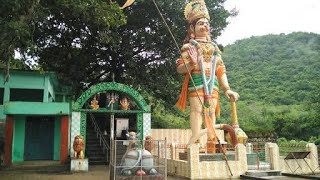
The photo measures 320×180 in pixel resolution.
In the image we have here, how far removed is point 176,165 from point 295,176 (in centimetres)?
427

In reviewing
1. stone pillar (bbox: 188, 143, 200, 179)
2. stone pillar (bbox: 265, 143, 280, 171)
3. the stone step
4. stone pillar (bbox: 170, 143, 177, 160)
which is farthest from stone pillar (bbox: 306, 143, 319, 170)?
stone pillar (bbox: 170, 143, 177, 160)

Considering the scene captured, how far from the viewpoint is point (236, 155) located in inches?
516

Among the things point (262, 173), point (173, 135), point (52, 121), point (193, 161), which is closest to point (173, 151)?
point (193, 161)

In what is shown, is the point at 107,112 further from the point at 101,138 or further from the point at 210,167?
the point at 210,167

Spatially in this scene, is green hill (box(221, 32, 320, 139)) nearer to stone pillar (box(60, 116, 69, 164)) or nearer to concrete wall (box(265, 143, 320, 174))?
concrete wall (box(265, 143, 320, 174))

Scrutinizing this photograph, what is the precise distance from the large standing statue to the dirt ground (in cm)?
287

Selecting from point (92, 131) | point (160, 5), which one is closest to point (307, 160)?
point (160, 5)

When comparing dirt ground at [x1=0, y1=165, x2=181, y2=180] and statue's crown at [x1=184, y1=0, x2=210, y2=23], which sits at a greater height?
statue's crown at [x1=184, y1=0, x2=210, y2=23]

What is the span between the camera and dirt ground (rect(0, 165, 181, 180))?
41.1 ft

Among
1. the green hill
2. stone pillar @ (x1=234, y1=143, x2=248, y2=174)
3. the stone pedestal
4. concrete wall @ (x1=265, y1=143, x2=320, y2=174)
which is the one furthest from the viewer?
→ the green hill

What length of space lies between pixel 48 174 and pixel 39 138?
4.17m

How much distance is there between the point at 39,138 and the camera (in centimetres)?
1739

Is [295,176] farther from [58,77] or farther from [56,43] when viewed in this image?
[56,43]

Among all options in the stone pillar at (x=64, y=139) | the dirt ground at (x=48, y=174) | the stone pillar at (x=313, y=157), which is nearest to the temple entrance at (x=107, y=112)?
the stone pillar at (x=64, y=139)
